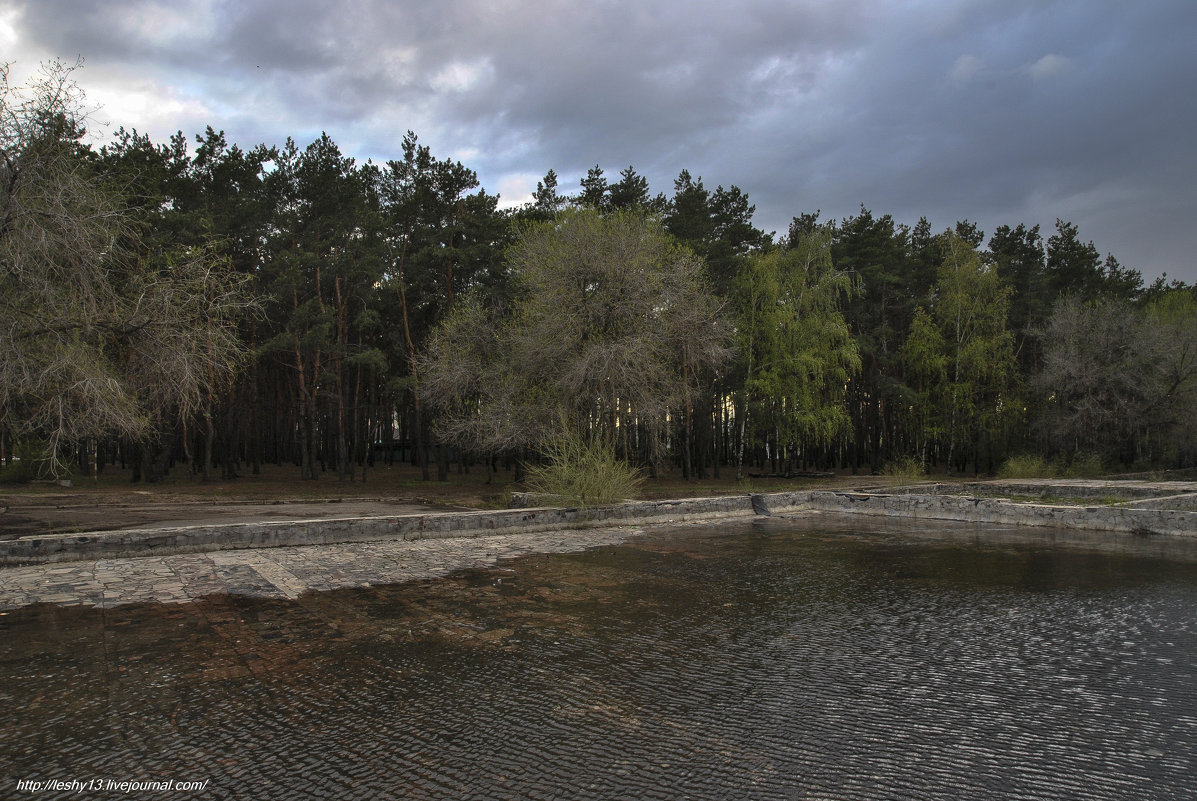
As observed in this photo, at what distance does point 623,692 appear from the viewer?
15.6 feet

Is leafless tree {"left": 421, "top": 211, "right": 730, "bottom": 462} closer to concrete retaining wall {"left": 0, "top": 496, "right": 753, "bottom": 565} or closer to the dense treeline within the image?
the dense treeline

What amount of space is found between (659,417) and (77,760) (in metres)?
20.0

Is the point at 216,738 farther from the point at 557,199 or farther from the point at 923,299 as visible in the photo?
the point at 923,299

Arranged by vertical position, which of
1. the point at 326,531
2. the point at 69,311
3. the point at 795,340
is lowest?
the point at 326,531

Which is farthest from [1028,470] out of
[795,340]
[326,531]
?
[326,531]

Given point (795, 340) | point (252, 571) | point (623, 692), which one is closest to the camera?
point (623, 692)

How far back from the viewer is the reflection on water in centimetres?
351

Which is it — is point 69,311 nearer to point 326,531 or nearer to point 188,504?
point 326,531

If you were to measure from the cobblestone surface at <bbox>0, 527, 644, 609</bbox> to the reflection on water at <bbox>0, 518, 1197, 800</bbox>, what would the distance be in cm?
→ 67

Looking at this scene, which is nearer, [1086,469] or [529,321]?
[529,321]

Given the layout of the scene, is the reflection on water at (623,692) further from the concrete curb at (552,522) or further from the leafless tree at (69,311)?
the leafless tree at (69,311)

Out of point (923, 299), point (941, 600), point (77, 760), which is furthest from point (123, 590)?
point (923, 299)

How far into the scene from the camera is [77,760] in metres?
3.68

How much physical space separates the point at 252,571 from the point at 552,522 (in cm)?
654
